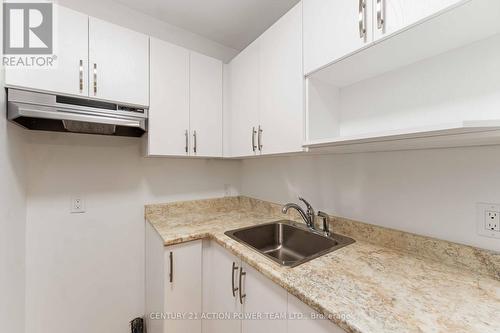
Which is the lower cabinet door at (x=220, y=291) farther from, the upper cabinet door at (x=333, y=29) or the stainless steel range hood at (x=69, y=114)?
the upper cabinet door at (x=333, y=29)

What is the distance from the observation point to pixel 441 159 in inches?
37.6

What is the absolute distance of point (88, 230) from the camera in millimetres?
1497

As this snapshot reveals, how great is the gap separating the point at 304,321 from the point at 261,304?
0.26 m

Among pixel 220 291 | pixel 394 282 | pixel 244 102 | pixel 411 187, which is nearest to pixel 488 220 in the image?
pixel 411 187

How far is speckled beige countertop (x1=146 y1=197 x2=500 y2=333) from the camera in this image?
0.59 m

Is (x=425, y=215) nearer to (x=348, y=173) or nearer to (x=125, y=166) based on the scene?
(x=348, y=173)

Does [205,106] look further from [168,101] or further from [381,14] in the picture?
[381,14]

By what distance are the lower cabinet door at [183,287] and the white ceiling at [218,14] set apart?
1766mm

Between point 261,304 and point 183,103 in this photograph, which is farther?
point 183,103

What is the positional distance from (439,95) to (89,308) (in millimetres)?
2481

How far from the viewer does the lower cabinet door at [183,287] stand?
4.10ft

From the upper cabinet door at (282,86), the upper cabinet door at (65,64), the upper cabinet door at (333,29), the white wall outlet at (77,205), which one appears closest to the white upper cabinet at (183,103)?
the upper cabinet door at (65,64)

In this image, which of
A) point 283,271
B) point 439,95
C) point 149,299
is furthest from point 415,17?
point 149,299

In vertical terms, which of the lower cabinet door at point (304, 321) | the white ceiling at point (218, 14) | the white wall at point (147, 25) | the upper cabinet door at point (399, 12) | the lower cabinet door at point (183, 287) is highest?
the white ceiling at point (218, 14)
